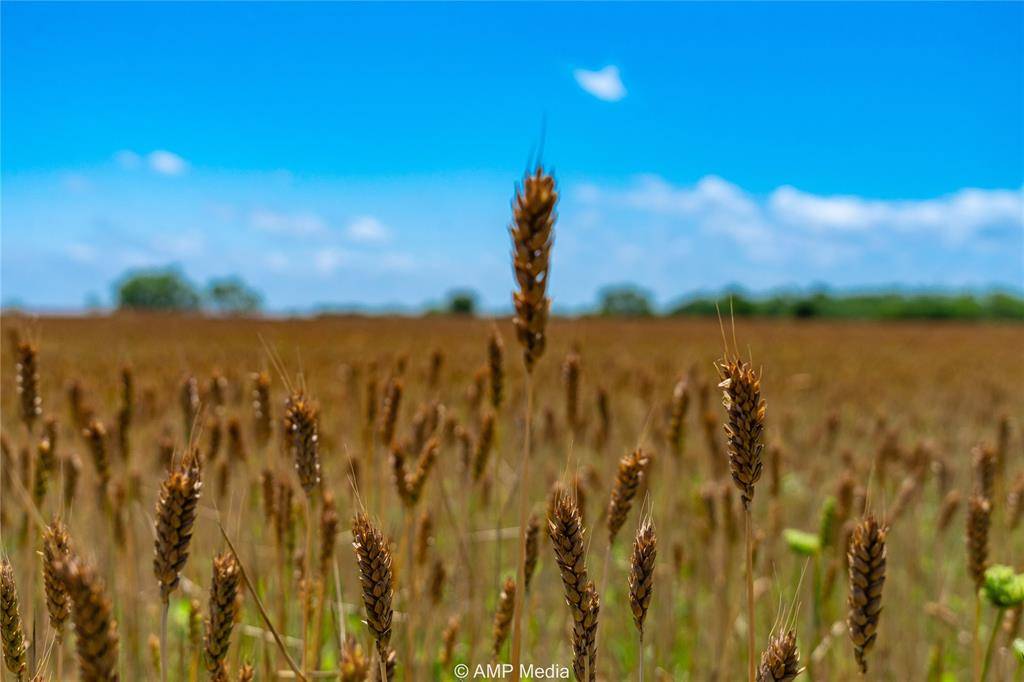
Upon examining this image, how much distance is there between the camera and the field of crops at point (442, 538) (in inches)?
50.3

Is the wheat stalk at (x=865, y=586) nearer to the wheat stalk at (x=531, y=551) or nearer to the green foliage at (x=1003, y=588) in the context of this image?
the wheat stalk at (x=531, y=551)

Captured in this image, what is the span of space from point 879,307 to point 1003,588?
7807 cm

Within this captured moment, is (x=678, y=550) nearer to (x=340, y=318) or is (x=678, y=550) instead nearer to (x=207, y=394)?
(x=207, y=394)

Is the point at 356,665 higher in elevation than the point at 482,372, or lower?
lower

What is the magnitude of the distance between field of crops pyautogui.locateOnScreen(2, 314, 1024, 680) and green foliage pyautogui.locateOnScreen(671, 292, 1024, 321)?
62708 mm

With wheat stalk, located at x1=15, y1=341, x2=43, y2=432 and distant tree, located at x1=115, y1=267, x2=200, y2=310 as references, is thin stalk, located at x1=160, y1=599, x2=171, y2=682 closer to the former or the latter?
wheat stalk, located at x1=15, y1=341, x2=43, y2=432

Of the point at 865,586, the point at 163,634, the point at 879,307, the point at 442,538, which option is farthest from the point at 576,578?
the point at 879,307

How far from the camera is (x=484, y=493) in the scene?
4.22m

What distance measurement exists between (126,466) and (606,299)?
91.9m

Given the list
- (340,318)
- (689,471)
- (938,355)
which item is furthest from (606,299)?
(689,471)

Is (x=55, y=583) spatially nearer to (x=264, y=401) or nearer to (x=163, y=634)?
(x=163, y=634)

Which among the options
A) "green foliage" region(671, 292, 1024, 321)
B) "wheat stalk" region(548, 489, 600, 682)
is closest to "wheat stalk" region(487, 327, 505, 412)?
"wheat stalk" region(548, 489, 600, 682)

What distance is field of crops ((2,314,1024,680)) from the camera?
128cm

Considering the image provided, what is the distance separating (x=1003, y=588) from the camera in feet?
6.41
